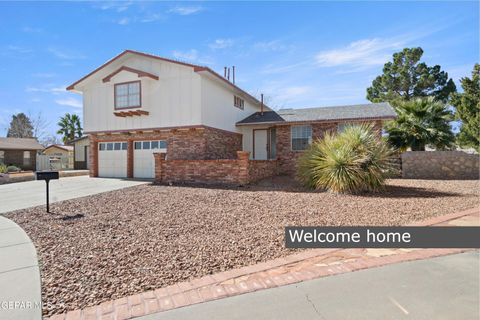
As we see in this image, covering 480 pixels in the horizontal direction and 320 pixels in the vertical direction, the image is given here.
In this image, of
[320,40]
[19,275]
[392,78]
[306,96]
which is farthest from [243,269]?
[392,78]

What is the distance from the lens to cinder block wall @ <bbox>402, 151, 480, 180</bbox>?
13.3m

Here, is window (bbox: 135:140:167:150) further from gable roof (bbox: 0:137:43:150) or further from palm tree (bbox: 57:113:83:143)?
palm tree (bbox: 57:113:83:143)

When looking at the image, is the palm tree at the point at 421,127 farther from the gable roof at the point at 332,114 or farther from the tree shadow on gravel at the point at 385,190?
the tree shadow on gravel at the point at 385,190

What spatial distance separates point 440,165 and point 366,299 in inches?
551

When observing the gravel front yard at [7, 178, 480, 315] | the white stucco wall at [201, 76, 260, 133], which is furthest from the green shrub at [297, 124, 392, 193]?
the white stucco wall at [201, 76, 260, 133]

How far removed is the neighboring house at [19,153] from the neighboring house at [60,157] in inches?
65.2

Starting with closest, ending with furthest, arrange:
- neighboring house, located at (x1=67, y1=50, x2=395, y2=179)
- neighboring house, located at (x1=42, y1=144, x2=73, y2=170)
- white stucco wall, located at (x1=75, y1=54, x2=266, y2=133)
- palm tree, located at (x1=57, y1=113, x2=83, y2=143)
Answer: white stucco wall, located at (x1=75, y1=54, x2=266, y2=133) < neighboring house, located at (x1=67, y1=50, x2=395, y2=179) < neighboring house, located at (x1=42, y1=144, x2=73, y2=170) < palm tree, located at (x1=57, y1=113, x2=83, y2=143)

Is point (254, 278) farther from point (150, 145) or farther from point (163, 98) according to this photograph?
point (150, 145)

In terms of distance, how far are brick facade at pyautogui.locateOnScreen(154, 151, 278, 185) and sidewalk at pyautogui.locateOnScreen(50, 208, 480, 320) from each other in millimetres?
7821

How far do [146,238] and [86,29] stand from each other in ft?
32.3

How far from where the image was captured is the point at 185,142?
Answer: 14.8 meters

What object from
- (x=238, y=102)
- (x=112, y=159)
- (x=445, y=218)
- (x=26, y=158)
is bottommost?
(x=445, y=218)

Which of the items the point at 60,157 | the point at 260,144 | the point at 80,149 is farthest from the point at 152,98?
the point at 60,157

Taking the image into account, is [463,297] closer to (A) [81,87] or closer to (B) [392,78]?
(A) [81,87]
